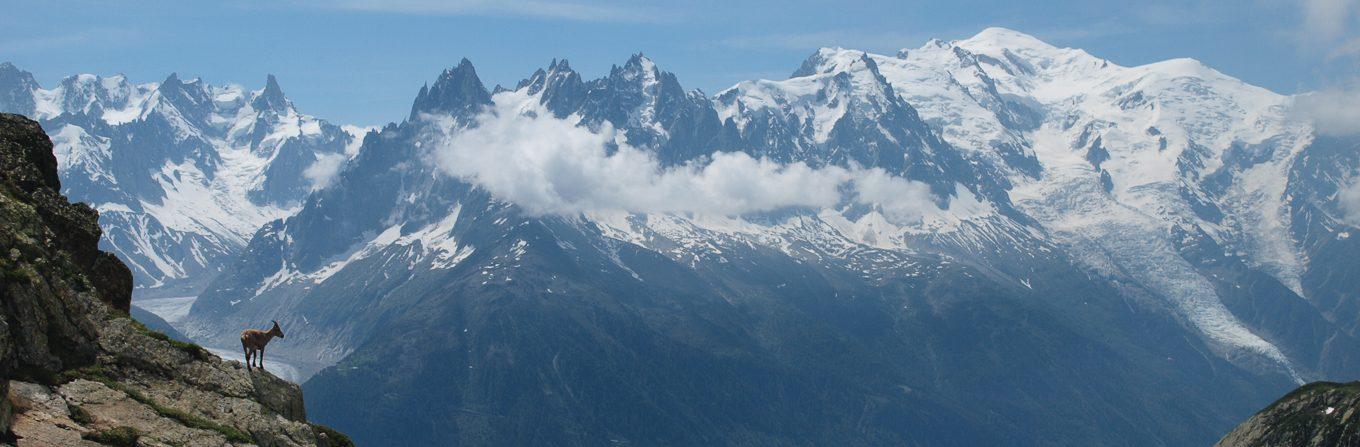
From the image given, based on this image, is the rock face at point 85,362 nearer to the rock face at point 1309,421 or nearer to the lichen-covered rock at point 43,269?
the lichen-covered rock at point 43,269

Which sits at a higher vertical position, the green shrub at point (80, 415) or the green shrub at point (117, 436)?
the green shrub at point (80, 415)

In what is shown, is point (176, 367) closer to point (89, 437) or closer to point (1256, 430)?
point (89, 437)

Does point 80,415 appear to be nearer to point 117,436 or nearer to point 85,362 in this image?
point 117,436

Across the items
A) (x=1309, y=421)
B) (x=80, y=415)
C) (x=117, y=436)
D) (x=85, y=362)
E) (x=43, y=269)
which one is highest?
(x=43, y=269)

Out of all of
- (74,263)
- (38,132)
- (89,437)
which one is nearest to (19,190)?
(74,263)

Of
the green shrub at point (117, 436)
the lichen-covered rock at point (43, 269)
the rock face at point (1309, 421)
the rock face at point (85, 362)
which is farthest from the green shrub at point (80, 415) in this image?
the rock face at point (1309, 421)

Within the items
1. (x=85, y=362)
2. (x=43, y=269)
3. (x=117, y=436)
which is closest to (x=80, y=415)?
(x=117, y=436)
